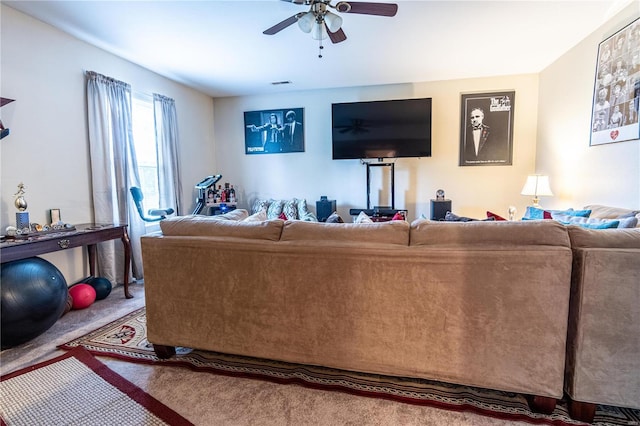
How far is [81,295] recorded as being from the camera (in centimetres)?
277

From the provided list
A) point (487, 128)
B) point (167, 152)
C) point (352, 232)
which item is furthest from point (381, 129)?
point (352, 232)

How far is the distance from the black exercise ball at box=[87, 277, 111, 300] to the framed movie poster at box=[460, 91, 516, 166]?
15.9ft

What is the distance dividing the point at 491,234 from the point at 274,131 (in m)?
4.35

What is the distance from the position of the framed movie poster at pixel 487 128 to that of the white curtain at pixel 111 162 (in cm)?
450

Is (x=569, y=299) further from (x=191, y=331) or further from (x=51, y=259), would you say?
(x=51, y=259)

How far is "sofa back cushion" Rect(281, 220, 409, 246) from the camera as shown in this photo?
61.9 inches

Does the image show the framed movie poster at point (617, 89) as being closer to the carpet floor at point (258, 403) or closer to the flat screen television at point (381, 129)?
the flat screen television at point (381, 129)

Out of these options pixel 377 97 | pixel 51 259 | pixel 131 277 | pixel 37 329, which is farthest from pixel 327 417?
pixel 377 97

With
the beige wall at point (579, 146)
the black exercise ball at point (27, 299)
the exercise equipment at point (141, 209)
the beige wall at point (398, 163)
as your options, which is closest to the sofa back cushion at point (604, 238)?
the beige wall at point (579, 146)

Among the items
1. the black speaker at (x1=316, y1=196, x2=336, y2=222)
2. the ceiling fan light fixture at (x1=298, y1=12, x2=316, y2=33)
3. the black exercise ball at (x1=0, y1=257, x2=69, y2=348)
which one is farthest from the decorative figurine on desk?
the black speaker at (x1=316, y1=196, x2=336, y2=222)

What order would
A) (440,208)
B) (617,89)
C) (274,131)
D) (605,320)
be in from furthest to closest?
1. (274,131)
2. (440,208)
3. (617,89)
4. (605,320)

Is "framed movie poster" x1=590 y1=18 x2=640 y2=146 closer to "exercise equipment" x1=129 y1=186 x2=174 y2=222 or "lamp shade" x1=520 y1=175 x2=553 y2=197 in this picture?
"lamp shade" x1=520 y1=175 x2=553 y2=197

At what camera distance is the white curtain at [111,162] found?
315cm

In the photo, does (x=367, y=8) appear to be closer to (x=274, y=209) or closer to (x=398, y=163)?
(x=398, y=163)
